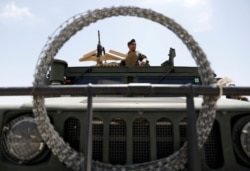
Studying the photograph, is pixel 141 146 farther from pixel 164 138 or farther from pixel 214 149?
pixel 214 149

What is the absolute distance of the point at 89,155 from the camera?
5.14 feet

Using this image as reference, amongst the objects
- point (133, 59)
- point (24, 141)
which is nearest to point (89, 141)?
point (24, 141)

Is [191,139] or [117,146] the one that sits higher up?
[191,139]

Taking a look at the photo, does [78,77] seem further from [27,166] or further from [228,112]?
[228,112]

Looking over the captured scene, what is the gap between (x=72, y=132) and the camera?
212cm

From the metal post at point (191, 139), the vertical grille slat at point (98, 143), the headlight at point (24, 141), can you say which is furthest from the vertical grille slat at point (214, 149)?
the headlight at point (24, 141)

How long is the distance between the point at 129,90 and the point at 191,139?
0.42 m

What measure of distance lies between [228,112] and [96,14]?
112 cm

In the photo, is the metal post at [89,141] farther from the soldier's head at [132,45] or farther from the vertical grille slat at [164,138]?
the soldier's head at [132,45]

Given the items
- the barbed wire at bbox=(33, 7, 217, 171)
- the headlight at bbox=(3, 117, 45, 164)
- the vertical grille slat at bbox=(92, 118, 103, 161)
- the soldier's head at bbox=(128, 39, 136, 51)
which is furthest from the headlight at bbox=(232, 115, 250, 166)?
the soldier's head at bbox=(128, 39, 136, 51)

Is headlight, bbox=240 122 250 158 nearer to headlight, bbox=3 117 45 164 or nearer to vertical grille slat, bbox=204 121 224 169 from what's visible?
vertical grille slat, bbox=204 121 224 169

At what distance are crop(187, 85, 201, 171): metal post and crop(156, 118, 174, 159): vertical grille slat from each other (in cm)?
45

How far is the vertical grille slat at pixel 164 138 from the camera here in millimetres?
2031

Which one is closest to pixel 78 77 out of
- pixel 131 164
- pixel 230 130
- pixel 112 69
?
pixel 112 69
